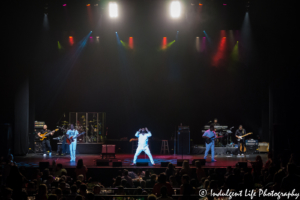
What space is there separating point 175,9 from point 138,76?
7012 millimetres

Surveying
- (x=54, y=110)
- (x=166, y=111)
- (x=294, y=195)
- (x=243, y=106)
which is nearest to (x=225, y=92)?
(x=243, y=106)

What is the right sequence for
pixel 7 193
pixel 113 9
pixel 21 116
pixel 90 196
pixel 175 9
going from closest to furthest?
pixel 90 196
pixel 7 193
pixel 175 9
pixel 113 9
pixel 21 116

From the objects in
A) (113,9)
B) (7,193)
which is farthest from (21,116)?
(7,193)

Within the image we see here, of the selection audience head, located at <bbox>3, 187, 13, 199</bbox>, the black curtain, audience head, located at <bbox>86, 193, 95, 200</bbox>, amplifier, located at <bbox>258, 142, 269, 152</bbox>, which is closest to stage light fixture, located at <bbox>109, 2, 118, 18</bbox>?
the black curtain

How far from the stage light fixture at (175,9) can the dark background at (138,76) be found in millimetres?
366

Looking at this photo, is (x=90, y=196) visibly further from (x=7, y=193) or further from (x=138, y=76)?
(x=138, y=76)

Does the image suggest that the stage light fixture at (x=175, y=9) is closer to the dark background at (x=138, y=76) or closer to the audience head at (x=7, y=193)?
the dark background at (x=138, y=76)

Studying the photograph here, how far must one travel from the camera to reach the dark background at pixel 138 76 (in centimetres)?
1399

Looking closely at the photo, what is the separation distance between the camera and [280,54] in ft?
39.0

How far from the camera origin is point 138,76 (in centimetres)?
1906

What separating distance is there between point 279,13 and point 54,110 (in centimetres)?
1405

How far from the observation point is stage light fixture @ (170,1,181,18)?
40.4 ft

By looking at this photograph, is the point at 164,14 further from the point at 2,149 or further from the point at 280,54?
the point at 2,149

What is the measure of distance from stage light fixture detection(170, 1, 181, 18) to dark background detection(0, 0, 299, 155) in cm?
37
